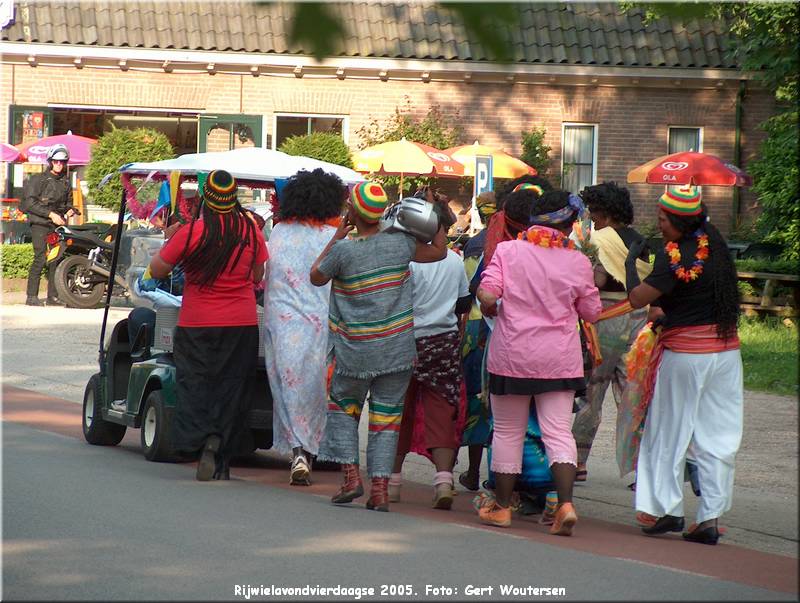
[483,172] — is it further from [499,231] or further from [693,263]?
[693,263]

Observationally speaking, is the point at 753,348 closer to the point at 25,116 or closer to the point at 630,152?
the point at 630,152

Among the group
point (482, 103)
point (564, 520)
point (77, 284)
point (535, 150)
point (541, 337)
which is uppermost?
point (482, 103)

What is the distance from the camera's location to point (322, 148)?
83.5 feet

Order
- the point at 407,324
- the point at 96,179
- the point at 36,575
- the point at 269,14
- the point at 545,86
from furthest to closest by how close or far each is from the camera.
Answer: the point at 545,86
the point at 96,179
the point at 407,324
the point at 36,575
the point at 269,14

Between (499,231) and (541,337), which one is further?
(499,231)

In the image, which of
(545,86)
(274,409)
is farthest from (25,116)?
(274,409)

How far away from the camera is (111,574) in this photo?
5.97 m

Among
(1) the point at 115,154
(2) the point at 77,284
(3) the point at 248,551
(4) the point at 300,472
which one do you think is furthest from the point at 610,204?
(1) the point at 115,154

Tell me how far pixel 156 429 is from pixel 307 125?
709 inches

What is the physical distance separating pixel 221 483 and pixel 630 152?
2027cm

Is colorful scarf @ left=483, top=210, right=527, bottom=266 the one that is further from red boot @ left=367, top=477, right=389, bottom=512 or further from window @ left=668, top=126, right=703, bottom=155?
window @ left=668, top=126, right=703, bottom=155

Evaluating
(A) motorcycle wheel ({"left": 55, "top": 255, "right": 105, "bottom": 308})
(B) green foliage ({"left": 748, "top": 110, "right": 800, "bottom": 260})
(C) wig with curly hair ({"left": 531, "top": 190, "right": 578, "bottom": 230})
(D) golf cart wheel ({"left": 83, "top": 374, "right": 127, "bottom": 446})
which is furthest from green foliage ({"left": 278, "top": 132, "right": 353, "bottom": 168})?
(C) wig with curly hair ({"left": 531, "top": 190, "right": 578, "bottom": 230})

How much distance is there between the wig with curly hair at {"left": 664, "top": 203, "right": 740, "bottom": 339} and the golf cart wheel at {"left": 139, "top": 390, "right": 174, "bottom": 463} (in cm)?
365

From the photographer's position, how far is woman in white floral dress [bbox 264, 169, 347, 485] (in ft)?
28.6
